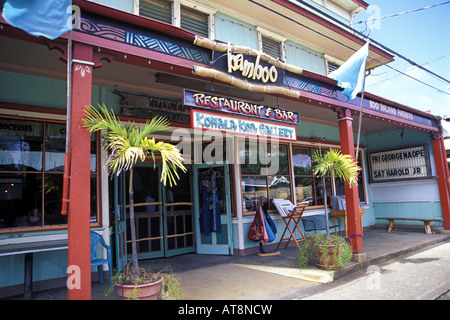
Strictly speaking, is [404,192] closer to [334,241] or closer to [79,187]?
[334,241]

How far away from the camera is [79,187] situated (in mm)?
3328

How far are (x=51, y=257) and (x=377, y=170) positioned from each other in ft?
36.0

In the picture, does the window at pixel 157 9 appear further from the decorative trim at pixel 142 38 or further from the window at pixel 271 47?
the window at pixel 271 47

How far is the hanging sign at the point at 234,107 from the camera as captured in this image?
441cm

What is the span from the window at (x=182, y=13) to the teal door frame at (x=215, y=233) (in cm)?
315

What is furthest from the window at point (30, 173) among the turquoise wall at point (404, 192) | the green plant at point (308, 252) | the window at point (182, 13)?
the turquoise wall at point (404, 192)

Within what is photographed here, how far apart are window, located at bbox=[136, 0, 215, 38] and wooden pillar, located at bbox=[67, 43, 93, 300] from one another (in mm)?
2854

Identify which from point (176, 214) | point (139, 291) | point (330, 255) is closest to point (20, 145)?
point (139, 291)

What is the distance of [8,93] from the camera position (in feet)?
15.8

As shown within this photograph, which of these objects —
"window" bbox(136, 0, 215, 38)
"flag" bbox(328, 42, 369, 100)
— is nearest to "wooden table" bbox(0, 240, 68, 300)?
"window" bbox(136, 0, 215, 38)

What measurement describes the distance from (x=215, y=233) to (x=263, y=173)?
80.4 inches

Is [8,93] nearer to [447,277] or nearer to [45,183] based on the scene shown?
[45,183]
